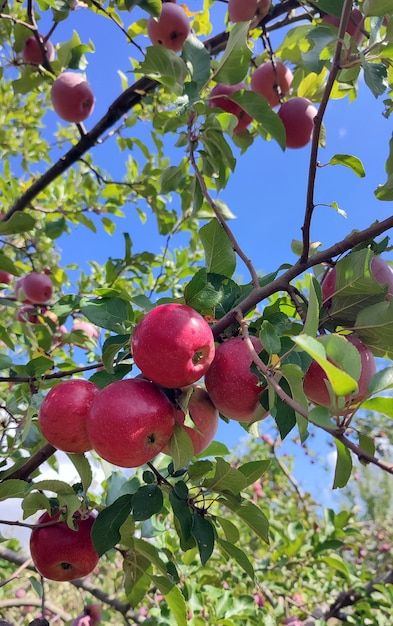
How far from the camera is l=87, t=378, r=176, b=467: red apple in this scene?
26.8 inches

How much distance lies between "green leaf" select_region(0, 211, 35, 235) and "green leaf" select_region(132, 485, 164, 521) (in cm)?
74

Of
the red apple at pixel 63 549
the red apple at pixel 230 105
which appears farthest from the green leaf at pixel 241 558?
the red apple at pixel 230 105

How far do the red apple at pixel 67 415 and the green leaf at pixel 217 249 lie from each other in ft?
1.11

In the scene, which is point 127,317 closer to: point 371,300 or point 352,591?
point 371,300

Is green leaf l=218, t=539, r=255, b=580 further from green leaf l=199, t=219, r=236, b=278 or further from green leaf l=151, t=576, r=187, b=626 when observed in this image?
green leaf l=199, t=219, r=236, b=278

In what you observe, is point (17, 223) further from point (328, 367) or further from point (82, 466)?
point (328, 367)

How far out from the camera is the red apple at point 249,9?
4.97ft

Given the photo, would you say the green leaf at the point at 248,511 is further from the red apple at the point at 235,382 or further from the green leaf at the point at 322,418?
the green leaf at the point at 322,418

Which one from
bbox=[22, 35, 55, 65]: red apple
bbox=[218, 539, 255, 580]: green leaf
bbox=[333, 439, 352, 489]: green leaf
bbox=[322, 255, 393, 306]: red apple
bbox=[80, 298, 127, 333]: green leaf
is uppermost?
bbox=[22, 35, 55, 65]: red apple

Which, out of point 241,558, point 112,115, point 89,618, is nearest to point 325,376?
point 241,558

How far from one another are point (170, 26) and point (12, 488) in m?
1.57

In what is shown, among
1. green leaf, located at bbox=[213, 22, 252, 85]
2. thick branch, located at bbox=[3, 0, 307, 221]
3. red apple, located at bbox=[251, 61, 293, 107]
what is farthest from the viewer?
thick branch, located at bbox=[3, 0, 307, 221]

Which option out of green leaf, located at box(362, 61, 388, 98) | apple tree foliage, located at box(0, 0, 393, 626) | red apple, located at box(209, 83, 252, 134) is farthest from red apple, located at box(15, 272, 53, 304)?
green leaf, located at box(362, 61, 388, 98)

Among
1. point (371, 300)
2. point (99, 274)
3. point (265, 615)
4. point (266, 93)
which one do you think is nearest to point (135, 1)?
point (266, 93)
